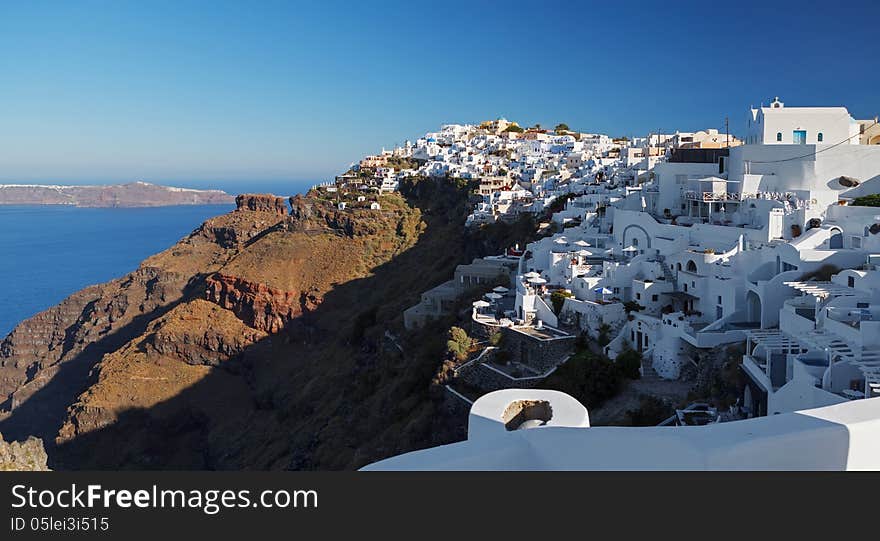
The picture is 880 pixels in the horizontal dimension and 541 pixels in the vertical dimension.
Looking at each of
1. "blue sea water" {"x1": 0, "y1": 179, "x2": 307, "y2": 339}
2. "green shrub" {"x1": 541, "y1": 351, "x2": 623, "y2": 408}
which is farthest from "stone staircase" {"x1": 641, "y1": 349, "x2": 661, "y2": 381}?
"blue sea water" {"x1": 0, "y1": 179, "x2": 307, "y2": 339}

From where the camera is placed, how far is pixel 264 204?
5659 cm

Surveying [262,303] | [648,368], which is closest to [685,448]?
[648,368]

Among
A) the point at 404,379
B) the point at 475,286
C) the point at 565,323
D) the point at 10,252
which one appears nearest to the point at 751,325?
the point at 565,323

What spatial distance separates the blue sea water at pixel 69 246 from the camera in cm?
7338

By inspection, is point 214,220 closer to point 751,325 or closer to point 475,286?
point 475,286

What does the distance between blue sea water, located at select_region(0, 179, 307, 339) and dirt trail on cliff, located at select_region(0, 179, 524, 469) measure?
17.8 meters

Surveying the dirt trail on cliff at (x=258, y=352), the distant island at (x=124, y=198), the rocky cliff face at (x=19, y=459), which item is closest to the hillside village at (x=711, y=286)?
the dirt trail on cliff at (x=258, y=352)

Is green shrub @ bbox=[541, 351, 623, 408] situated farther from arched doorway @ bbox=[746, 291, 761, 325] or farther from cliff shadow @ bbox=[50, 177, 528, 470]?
arched doorway @ bbox=[746, 291, 761, 325]

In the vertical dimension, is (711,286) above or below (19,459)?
above

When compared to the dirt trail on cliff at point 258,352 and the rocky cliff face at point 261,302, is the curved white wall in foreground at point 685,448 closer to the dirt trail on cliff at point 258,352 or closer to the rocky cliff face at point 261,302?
the dirt trail on cliff at point 258,352

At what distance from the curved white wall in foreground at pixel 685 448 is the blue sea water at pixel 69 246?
65.0 meters

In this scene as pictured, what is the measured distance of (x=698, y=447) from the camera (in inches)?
143

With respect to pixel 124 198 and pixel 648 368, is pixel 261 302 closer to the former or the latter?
pixel 648 368

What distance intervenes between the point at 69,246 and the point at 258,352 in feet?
264
